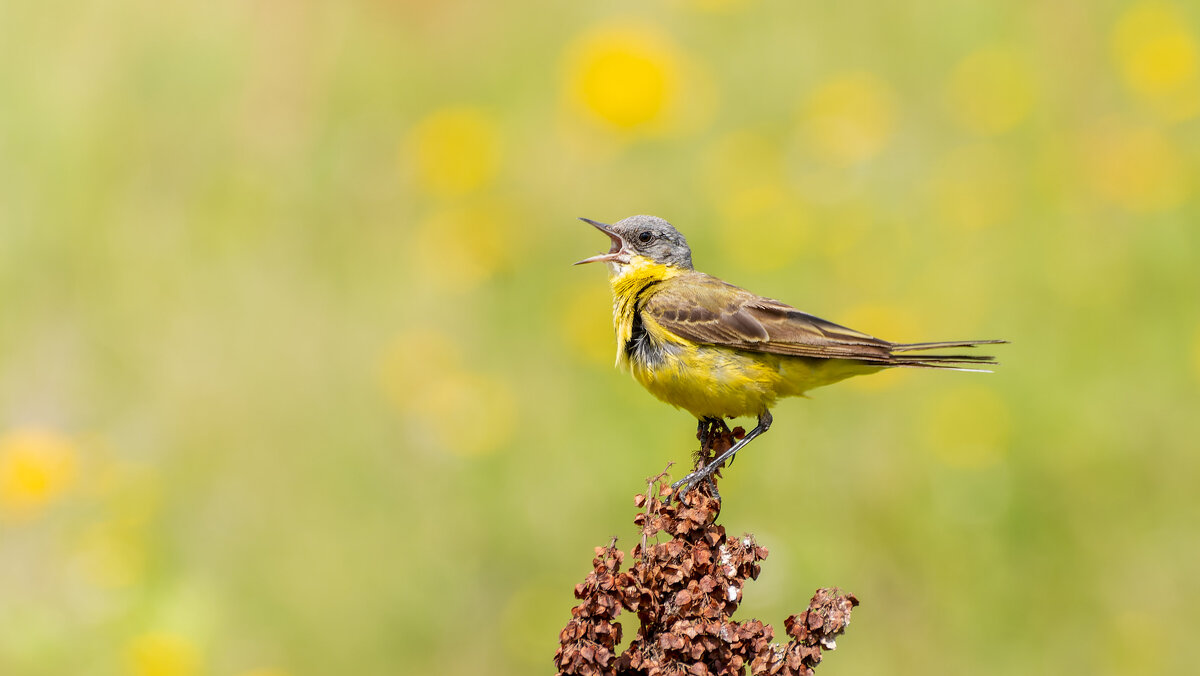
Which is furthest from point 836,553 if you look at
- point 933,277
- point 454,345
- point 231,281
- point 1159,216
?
point 231,281

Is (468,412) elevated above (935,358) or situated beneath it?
elevated above

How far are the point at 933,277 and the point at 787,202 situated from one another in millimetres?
1170

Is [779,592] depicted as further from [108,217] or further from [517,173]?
[108,217]

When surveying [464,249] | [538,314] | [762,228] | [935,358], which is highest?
[762,228]

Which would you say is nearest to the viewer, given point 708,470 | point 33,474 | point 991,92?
point 708,470

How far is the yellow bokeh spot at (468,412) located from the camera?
322 inches

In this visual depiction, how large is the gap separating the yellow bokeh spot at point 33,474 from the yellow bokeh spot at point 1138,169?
23.7 ft

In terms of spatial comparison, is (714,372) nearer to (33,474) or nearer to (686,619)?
(686,619)

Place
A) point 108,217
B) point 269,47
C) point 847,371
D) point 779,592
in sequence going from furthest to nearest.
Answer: point 269,47
point 108,217
point 779,592
point 847,371

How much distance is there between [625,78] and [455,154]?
1.48 m

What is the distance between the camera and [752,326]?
5.51m

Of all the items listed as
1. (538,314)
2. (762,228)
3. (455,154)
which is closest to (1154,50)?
(762,228)

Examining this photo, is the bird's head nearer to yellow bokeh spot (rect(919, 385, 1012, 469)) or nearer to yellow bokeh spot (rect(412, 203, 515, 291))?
yellow bokeh spot (rect(919, 385, 1012, 469))

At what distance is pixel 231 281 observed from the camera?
31.3 ft
